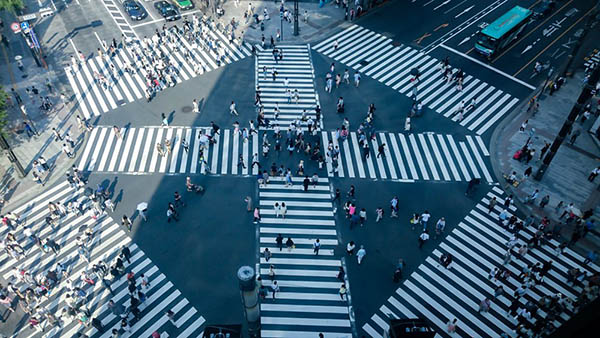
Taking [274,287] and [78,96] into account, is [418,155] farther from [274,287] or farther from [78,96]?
[78,96]

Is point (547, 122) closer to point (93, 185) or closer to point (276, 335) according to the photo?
point (276, 335)

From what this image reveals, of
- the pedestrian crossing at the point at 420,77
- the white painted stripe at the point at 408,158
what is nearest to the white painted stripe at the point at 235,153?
the white painted stripe at the point at 408,158

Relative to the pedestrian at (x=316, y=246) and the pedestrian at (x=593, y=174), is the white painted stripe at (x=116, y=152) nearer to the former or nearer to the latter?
the pedestrian at (x=316, y=246)

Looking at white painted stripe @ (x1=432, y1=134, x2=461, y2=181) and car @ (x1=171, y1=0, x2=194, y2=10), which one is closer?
white painted stripe @ (x1=432, y1=134, x2=461, y2=181)

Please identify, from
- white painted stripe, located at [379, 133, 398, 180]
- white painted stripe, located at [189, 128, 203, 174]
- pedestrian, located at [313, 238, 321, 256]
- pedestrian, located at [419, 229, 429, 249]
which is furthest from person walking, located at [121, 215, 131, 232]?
pedestrian, located at [419, 229, 429, 249]

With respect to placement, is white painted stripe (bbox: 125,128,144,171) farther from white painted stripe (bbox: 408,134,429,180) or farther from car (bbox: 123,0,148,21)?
white painted stripe (bbox: 408,134,429,180)

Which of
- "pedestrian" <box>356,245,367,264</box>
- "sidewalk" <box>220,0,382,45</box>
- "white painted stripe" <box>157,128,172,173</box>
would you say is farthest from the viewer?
"sidewalk" <box>220,0,382,45</box>

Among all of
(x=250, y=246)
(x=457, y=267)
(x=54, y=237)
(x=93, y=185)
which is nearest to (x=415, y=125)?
(x=457, y=267)

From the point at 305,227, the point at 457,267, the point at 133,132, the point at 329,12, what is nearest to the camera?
the point at 457,267
